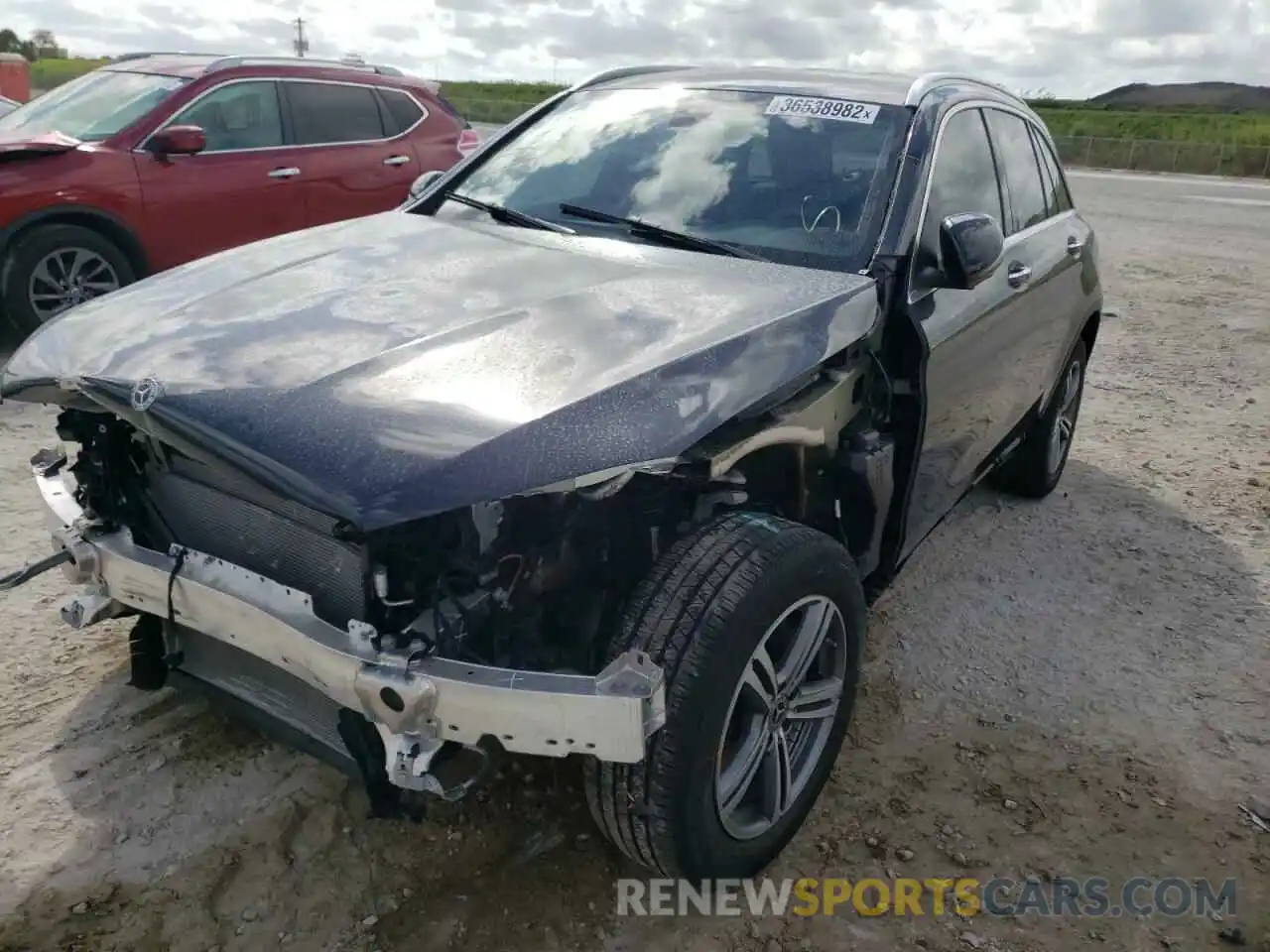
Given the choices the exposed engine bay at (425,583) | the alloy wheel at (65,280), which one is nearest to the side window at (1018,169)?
the exposed engine bay at (425,583)

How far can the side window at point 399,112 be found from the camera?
789 centimetres

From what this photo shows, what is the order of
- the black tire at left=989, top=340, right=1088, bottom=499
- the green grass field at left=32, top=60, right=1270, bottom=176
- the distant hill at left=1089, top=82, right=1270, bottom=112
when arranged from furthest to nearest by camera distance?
the distant hill at left=1089, top=82, right=1270, bottom=112
the green grass field at left=32, top=60, right=1270, bottom=176
the black tire at left=989, top=340, right=1088, bottom=499

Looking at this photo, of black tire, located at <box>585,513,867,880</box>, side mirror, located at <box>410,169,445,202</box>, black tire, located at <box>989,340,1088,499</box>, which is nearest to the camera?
black tire, located at <box>585,513,867,880</box>

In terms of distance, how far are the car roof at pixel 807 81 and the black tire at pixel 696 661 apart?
71.0 inches

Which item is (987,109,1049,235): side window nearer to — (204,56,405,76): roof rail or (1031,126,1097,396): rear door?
(1031,126,1097,396): rear door

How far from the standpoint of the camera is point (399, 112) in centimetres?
796

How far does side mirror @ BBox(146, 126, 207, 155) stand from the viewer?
6578 millimetres

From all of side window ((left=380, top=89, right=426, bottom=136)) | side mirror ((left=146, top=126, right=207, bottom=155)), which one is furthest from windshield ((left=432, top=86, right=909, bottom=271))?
side window ((left=380, top=89, right=426, bottom=136))

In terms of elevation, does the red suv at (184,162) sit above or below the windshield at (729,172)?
below

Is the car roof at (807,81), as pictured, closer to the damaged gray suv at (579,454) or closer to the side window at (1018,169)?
the damaged gray suv at (579,454)

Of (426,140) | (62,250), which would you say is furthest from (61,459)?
(426,140)

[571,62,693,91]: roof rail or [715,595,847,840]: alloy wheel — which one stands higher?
[571,62,693,91]: roof rail

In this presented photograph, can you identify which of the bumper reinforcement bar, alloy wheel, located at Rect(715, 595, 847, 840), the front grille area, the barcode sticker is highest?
the barcode sticker

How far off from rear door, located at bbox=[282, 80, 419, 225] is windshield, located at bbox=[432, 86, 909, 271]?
154 inches
